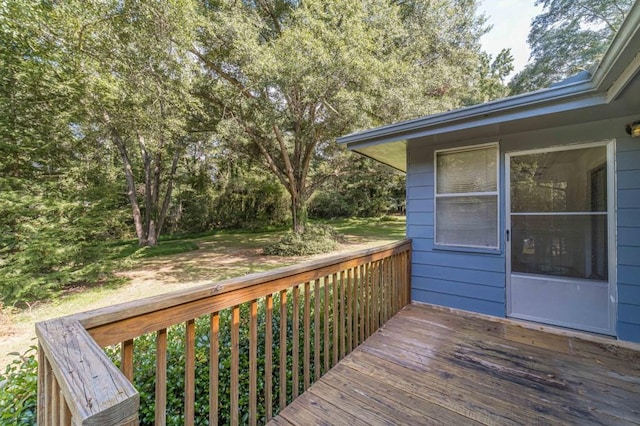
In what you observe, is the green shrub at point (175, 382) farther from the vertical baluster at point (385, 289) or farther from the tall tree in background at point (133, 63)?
the tall tree in background at point (133, 63)

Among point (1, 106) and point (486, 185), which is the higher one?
point (1, 106)

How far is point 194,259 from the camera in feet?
27.6

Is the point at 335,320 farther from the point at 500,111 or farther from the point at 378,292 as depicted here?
the point at 500,111

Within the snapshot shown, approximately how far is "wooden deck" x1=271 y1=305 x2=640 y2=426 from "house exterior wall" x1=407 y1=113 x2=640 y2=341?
0.44 meters

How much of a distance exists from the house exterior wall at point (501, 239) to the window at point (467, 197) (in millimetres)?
77

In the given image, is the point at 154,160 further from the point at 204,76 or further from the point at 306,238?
the point at 306,238

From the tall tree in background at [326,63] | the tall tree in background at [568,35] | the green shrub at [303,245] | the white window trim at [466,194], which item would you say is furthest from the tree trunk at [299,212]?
the tall tree in background at [568,35]

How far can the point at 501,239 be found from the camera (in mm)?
3121

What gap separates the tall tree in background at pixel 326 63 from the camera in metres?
5.90

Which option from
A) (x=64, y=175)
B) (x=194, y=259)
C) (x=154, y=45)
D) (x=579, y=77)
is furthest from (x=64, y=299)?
(x=579, y=77)

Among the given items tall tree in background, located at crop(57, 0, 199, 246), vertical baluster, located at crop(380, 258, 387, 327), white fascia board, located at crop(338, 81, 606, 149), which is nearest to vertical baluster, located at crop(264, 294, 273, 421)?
vertical baluster, located at crop(380, 258, 387, 327)

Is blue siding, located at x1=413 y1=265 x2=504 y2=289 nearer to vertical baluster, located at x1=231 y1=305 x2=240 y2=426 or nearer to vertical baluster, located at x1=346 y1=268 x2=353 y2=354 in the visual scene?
vertical baluster, located at x1=346 y1=268 x2=353 y2=354

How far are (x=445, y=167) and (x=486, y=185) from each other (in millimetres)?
504

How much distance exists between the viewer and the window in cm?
318
